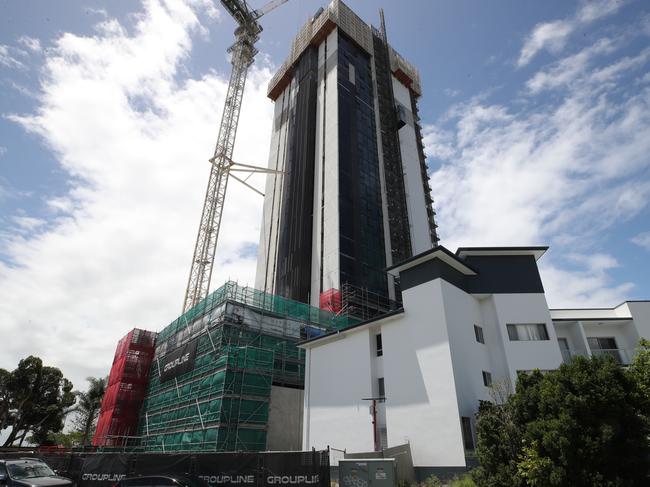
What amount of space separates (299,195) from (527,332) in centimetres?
4229

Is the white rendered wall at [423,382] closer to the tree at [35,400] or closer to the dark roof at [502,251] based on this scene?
the dark roof at [502,251]

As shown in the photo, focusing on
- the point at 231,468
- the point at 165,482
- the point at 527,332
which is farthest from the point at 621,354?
the point at 165,482

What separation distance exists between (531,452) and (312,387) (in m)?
17.0

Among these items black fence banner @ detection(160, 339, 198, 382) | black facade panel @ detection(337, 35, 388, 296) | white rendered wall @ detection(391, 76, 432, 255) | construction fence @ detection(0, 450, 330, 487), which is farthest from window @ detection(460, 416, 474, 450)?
white rendered wall @ detection(391, 76, 432, 255)

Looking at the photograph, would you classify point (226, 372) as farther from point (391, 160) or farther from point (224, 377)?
point (391, 160)

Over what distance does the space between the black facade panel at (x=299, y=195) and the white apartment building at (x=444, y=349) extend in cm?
2609

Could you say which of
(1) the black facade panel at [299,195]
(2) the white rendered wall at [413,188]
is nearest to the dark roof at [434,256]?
(1) the black facade panel at [299,195]

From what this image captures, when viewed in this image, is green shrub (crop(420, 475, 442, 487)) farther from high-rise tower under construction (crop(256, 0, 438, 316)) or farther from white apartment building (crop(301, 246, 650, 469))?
high-rise tower under construction (crop(256, 0, 438, 316))

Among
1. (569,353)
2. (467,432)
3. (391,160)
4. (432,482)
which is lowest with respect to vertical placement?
(432,482)

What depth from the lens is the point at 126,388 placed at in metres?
43.0

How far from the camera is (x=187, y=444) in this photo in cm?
3039

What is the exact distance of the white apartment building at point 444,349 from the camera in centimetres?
2102

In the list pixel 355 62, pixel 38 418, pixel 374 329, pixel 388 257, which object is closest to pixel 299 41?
pixel 355 62

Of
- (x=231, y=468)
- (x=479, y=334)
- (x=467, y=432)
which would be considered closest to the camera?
(x=231, y=468)
